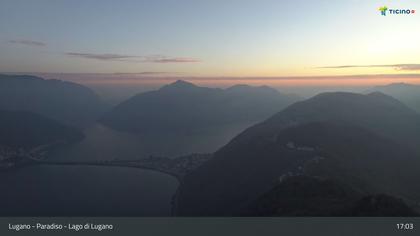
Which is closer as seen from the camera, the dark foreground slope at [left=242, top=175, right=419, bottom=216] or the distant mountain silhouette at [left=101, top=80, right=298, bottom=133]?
the dark foreground slope at [left=242, top=175, right=419, bottom=216]

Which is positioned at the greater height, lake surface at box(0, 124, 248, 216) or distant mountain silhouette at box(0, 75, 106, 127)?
distant mountain silhouette at box(0, 75, 106, 127)

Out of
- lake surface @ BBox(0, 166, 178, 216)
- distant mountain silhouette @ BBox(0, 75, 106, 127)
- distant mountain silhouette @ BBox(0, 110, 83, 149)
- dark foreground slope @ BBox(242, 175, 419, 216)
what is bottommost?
dark foreground slope @ BBox(242, 175, 419, 216)

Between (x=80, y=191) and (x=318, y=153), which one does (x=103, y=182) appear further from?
(x=318, y=153)

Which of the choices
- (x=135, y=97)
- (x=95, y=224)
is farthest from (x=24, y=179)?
(x=95, y=224)

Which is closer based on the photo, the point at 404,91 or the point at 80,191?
the point at 80,191

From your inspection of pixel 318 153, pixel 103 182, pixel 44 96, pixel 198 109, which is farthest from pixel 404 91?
pixel 44 96

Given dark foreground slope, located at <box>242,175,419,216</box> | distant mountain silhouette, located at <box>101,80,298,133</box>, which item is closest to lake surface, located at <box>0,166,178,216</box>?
distant mountain silhouette, located at <box>101,80,298,133</box>

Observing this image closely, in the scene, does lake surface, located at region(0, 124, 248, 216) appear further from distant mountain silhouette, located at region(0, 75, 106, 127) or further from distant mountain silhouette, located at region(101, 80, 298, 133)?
distant mountain silhouette, located at region(0, 75, 106, 127)
